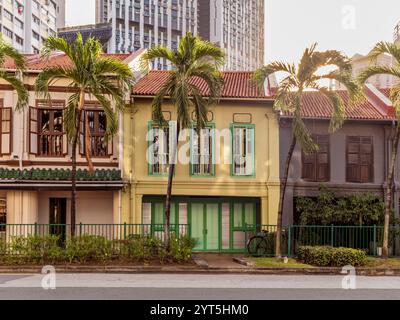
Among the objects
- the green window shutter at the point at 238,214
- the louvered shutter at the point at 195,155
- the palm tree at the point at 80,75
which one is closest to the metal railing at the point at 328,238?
the green window shutter at the point at 238,214

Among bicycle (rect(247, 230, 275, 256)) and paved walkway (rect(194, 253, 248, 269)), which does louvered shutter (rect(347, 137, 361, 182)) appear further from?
paved walkway (rect(194, 253, 248, 269))

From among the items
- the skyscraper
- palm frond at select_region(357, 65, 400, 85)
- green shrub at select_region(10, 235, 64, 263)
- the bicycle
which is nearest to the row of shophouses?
the bicycle

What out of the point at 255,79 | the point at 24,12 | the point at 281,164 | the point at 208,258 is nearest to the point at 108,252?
the point at 208,258

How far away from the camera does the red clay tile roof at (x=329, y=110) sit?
23.5 meters

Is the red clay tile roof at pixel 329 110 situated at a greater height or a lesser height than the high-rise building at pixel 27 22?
lesser

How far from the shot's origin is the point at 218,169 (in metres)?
23.2

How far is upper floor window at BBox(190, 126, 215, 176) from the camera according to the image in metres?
23.2

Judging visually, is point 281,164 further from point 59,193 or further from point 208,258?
point 59,193

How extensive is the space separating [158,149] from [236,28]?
112913 mm

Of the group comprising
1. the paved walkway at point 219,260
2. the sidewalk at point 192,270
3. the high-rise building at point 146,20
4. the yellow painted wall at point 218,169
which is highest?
the high-rise building at point 146,20

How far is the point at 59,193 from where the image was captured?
77.5 ft

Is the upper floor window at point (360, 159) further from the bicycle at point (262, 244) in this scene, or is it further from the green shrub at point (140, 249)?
the green shrub at point (140, 249)

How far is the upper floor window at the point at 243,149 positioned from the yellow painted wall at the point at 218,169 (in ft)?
0.68

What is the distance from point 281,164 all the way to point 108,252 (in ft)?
29.2
